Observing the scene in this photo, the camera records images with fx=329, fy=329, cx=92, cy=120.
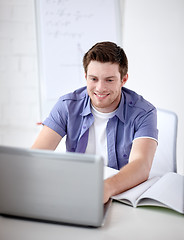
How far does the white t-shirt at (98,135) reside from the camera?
142 cm

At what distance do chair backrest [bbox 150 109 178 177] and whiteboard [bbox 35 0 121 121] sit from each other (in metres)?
1.11

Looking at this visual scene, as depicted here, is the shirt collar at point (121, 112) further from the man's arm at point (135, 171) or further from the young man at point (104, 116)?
the man's arm at point (135, 171)

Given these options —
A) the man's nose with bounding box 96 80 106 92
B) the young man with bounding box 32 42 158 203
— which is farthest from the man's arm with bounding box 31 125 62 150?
the man's nose with bounding box 96 80 106 92

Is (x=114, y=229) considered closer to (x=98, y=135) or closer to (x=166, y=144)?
(x=98, y=135)

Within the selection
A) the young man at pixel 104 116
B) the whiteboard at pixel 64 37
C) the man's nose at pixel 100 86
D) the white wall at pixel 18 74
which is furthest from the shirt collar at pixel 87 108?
the white wall at pixel 18 74

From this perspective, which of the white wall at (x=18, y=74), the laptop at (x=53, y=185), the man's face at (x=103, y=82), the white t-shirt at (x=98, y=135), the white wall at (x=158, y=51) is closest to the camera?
the laptop at (x=53, y=185)

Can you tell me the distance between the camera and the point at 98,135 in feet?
4.70

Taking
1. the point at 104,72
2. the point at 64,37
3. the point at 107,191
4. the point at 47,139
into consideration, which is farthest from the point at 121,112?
the point at 64,37

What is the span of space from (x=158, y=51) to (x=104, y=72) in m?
1.30

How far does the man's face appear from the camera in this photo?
132 cm

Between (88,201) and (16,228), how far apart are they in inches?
7.4

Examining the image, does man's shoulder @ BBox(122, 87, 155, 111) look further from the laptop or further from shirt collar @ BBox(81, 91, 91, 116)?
the laptop

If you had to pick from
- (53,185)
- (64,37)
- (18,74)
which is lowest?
(53,185)

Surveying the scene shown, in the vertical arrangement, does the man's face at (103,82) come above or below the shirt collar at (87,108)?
above
